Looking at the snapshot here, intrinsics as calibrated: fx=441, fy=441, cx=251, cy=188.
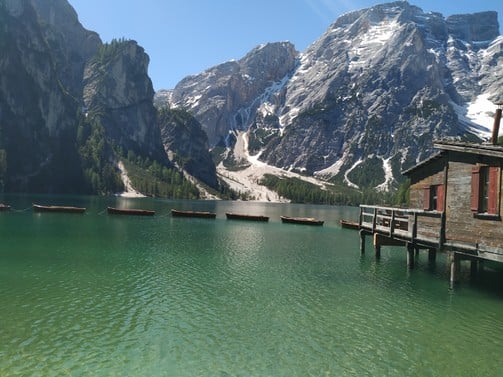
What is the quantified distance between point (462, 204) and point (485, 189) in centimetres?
209

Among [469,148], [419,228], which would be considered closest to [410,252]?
[419,228]

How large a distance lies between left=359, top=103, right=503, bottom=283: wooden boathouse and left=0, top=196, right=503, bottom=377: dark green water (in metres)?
3.61

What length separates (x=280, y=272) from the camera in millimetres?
39781

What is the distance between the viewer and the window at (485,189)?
28766 millimetres

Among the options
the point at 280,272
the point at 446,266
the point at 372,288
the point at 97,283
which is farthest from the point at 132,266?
the point at 446,266

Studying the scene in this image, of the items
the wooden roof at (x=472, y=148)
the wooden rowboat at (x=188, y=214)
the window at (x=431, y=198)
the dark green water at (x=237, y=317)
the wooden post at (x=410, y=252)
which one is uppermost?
the wooden roof at (x=472, y=148)

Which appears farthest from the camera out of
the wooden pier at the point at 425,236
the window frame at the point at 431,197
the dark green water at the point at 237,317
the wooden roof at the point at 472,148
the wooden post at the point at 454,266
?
the window frame at the point at 431,197

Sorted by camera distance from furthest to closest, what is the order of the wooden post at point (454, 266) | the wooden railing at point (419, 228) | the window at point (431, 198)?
the window at point (431, 198), the wooden railing at point (419, 228), the wooden post at point (454, 266)

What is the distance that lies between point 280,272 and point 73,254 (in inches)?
823

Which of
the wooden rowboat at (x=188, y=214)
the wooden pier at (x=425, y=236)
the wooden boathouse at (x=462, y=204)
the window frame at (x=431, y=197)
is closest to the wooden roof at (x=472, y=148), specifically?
the wooden boathouse at (x=462, y=204)

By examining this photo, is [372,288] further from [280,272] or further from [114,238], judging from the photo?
[114,238]

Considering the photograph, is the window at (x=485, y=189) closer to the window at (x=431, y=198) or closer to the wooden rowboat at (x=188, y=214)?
the window at (x=431, y=198)

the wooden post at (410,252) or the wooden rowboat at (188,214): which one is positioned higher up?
the wooden post at (410,252)

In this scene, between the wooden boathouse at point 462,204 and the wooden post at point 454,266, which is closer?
the wooden boathouse at point 462,204
